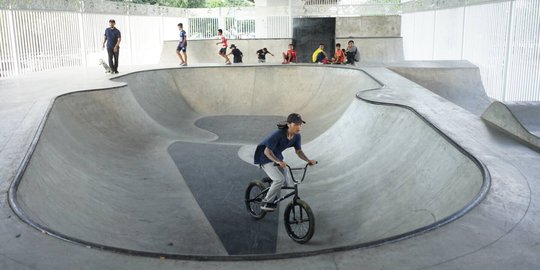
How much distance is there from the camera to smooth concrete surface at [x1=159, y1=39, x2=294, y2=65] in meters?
26.9

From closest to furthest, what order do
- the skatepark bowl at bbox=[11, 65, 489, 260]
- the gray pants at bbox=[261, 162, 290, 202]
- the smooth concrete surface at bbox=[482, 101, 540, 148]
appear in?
the skatepark bowl at bbox=[11, 65, 489, 260] < the gray pants at bbox=[261, 162, 290, 202] < the smooth concrete surface at bbox=[482, 101, 540, 148]

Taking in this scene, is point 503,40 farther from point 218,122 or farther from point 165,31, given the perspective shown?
point 165,31

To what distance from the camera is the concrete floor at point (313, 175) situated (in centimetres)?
372

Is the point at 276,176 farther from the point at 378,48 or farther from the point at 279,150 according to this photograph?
the point at 378,48

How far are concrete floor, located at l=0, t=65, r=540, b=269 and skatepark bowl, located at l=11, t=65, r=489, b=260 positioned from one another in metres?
0.05

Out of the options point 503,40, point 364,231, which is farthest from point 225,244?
point 503,40

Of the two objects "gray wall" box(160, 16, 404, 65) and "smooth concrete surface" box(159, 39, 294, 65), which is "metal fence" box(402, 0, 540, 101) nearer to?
"gray wall" box(160, 16, 404, 65)

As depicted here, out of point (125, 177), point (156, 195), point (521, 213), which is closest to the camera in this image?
point (521, 213)

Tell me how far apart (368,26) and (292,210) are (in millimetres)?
23440

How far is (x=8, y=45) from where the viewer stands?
Answer: 14.9 metres

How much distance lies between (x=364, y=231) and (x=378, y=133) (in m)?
3.35

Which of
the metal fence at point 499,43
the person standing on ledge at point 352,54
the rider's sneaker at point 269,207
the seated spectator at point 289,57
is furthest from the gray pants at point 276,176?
the seated spectator at point 289,57

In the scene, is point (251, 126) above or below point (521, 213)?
below

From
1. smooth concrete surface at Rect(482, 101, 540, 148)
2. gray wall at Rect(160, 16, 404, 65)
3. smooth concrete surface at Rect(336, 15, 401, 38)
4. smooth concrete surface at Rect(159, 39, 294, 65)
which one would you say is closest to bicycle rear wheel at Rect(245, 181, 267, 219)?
smooth concrete surface at Rect(482, 101, 540, 148)
